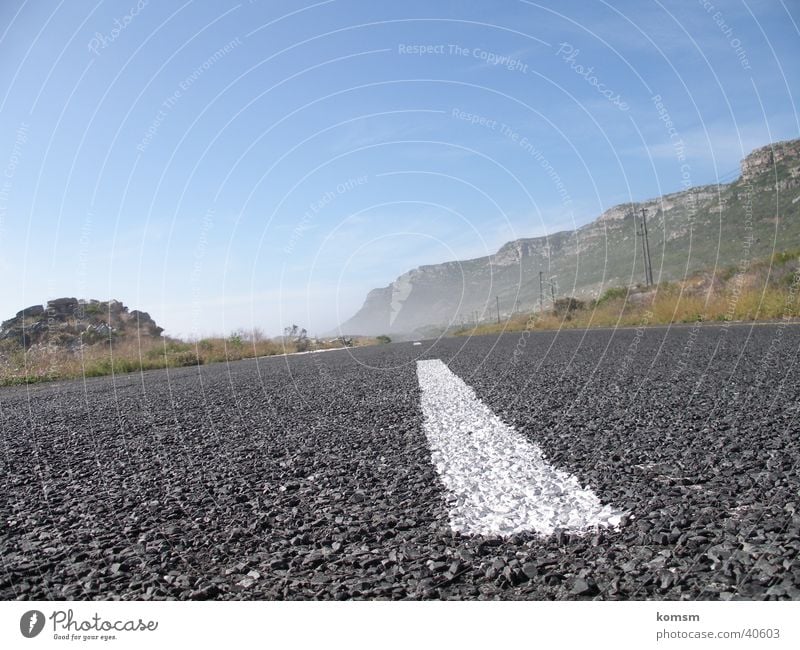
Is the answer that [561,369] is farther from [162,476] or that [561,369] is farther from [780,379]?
[162,476]

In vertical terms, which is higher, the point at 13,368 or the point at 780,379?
the point at 13,368

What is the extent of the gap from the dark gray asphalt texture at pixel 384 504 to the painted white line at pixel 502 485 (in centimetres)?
8

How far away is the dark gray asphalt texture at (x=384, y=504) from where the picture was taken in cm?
164

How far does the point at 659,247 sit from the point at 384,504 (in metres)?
114

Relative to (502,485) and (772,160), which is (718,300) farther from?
(772,160)

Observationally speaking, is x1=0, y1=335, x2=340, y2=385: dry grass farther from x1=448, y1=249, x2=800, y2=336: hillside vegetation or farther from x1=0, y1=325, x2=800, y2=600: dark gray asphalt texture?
x1=448, y1=249, x2=800, y2=336: hillside vegetation

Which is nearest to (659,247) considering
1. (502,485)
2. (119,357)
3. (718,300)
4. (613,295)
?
(613,295)

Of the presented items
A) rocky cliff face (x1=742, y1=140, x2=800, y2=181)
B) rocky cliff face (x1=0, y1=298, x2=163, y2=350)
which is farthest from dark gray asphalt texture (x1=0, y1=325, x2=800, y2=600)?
rocky cliff face (x1=742, y1=140, x2=800, y2=181)

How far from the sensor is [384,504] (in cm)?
242

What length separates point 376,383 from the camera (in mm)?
7766

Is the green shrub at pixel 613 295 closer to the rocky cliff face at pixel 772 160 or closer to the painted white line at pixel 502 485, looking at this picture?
the rocky cliff face at pixel 772 160

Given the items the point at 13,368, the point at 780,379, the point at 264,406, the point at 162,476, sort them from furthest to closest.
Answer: the point at 13,368 < the point at 264,406 < the point at 780,379 < the point at 162,476
